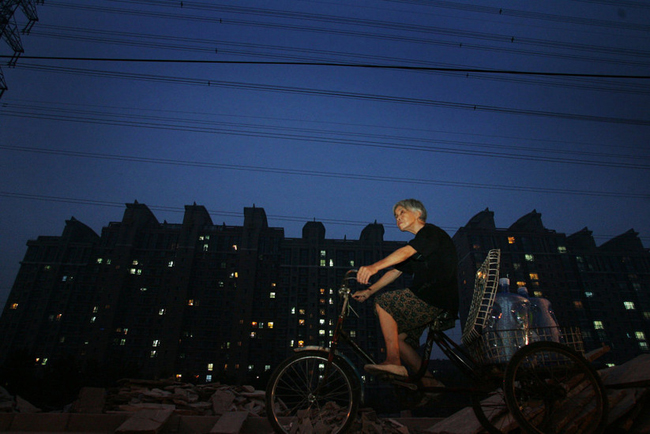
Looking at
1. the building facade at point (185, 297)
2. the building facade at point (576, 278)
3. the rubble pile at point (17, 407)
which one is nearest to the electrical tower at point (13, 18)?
the rubble pile at point (17, 407)

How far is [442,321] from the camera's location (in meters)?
3.82

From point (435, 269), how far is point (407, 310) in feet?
1.96

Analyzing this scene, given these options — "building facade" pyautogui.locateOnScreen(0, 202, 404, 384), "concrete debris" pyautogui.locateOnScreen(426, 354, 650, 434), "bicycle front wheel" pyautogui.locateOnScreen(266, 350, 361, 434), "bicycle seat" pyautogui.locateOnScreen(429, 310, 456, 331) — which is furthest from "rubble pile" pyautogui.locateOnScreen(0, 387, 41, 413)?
"building facade" pyautogui.locateOnScreen(0, 202, 404, 384)

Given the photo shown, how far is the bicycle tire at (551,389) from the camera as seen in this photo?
10.6 feet

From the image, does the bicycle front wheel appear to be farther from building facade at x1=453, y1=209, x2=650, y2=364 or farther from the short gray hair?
building facade at x1=453, y1=209, x2=650, y2=364

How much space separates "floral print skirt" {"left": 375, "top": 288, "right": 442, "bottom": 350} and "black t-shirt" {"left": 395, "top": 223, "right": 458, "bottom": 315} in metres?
0.08

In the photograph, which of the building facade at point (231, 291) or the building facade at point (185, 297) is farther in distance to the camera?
the building facade at point (231, 291)

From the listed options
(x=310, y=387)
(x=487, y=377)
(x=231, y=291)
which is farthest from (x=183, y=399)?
(x=231, y=291)

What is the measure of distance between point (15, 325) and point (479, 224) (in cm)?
11849

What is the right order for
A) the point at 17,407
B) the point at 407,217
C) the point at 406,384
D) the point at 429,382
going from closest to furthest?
the point at 406,384, the point at 429,382, the point at 407,217, the point at 17,407

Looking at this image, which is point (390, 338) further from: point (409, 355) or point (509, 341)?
point (509, 341)

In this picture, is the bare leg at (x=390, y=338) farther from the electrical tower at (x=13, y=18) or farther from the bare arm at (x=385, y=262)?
the electrical tower at (x=13, y=18)

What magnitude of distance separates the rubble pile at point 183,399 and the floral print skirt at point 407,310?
13.5 ft

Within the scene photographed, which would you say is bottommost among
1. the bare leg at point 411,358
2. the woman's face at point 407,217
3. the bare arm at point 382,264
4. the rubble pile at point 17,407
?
the rubble pile at point 17,407
